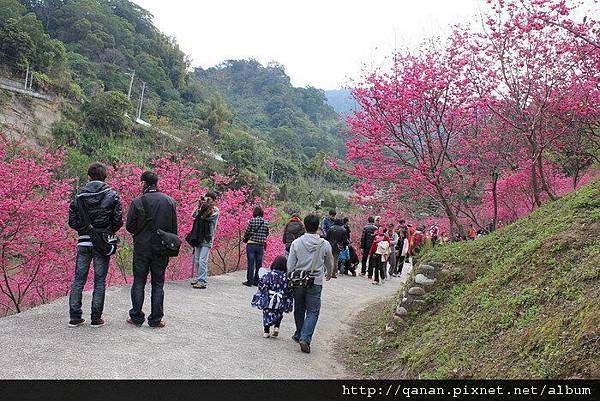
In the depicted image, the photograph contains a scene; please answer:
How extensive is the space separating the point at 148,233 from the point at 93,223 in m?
0.57

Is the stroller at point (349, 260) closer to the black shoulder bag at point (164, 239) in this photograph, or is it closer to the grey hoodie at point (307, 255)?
the grey hoodie at point (307, 255)

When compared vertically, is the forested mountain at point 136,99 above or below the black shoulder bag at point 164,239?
above

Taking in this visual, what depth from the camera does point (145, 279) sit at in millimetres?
5254

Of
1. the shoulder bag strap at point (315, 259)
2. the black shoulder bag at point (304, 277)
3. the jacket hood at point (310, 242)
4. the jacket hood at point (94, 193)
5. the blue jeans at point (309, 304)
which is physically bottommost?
the blue jeans at point (309, 304)

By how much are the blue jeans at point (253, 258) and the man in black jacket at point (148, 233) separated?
11.0 feet

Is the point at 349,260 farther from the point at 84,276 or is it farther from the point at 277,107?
the point at 277,107

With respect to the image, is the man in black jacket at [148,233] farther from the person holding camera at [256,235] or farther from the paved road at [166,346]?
the person holding camera at [256,235]

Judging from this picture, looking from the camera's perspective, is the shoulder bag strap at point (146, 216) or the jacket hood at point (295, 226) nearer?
the shoulder bag strap at point (146, 216)

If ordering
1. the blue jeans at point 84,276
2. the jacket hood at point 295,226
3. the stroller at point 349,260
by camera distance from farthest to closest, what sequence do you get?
1. the stroller at point 349,260
2. the jacket hood at point 295,226
3. the blue jeans at point 84,276

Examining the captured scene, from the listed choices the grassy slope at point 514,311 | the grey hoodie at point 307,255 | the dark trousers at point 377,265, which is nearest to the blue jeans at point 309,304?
the grey hoodie at point 307,255

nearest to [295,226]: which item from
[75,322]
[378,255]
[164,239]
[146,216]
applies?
[164,239]

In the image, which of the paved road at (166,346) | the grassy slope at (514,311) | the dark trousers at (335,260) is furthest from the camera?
the dark trousers at (335,260)

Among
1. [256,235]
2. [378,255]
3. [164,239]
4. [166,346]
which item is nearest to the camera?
[166,346]

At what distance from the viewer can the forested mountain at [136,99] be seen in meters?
32.0
